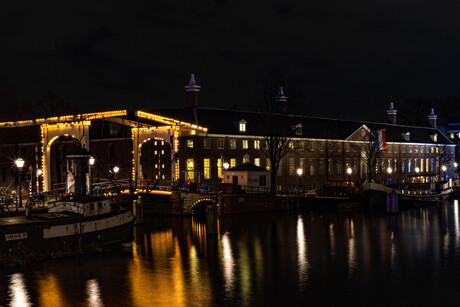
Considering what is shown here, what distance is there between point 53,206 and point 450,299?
21.7 meters

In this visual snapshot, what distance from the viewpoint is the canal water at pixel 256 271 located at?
21.9 metres

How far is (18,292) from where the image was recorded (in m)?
22.7

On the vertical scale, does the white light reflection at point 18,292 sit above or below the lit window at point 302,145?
below

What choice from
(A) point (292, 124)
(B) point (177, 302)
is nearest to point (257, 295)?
(B) point (177, 302)

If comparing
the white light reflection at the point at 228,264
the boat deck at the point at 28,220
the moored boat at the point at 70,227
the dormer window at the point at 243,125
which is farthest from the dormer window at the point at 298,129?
the boat deck at the point at 28,220

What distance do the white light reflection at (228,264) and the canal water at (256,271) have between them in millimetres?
48

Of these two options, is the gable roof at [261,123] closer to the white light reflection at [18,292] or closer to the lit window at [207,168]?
the lit window at [207,168]

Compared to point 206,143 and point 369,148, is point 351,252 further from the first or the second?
point 369,148

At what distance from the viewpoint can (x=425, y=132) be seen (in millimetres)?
108875

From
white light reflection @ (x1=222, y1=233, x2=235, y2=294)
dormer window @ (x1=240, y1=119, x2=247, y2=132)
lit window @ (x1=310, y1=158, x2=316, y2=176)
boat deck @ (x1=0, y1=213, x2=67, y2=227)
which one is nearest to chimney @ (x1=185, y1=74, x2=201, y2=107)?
dormer window @ (x1=240, y1=119, x2=247, y2=132)

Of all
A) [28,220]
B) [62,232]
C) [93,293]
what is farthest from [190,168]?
[93,293]

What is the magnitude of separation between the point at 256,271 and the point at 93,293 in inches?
310

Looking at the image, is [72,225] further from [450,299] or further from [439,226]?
[439,226]

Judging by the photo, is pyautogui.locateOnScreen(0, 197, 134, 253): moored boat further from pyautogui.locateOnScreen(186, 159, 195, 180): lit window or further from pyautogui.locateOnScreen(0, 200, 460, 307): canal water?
pyautogui.locateOnScreen(186, 159, 195, 180): lit window
